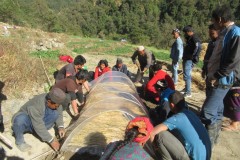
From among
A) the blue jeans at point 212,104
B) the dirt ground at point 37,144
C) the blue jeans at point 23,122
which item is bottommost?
the dirt ground at point 37,144

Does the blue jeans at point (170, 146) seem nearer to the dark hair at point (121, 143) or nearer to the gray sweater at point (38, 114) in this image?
the dark hair at point (121, 143)

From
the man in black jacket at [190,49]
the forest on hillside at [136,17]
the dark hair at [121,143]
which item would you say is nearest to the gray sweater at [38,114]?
the dark hair at [121,143]

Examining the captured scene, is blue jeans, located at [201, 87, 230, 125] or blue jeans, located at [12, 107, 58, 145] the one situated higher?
blue jeans, located at [201, 87, 230, 125]

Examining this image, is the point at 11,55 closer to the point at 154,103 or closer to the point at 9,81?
the point at 9,81

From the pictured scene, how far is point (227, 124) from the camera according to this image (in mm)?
5723

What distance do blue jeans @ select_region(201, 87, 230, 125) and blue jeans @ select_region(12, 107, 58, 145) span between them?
242cm

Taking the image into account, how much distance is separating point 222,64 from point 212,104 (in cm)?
61

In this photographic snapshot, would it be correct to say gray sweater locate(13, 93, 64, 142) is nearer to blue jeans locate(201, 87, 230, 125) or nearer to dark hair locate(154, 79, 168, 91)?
blue jeans locate(201, 87, 230, 125)

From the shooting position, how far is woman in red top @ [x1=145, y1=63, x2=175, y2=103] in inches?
235

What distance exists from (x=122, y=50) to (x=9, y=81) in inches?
413

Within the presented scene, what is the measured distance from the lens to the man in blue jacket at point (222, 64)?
354 cm

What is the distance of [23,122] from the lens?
169 inches

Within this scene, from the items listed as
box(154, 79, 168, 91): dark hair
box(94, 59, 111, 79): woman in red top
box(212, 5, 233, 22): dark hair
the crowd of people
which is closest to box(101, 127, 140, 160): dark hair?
the crowd of people

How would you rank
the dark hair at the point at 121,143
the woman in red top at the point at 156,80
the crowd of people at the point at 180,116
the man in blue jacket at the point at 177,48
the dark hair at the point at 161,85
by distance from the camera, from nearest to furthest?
the dark hair at the point at 121,143, the crowd of people at the point at 180,116, the woman in red top at the point at 156,80, the dark hair at the point at 161,85, the man in blue jacket at the point at 177,48
